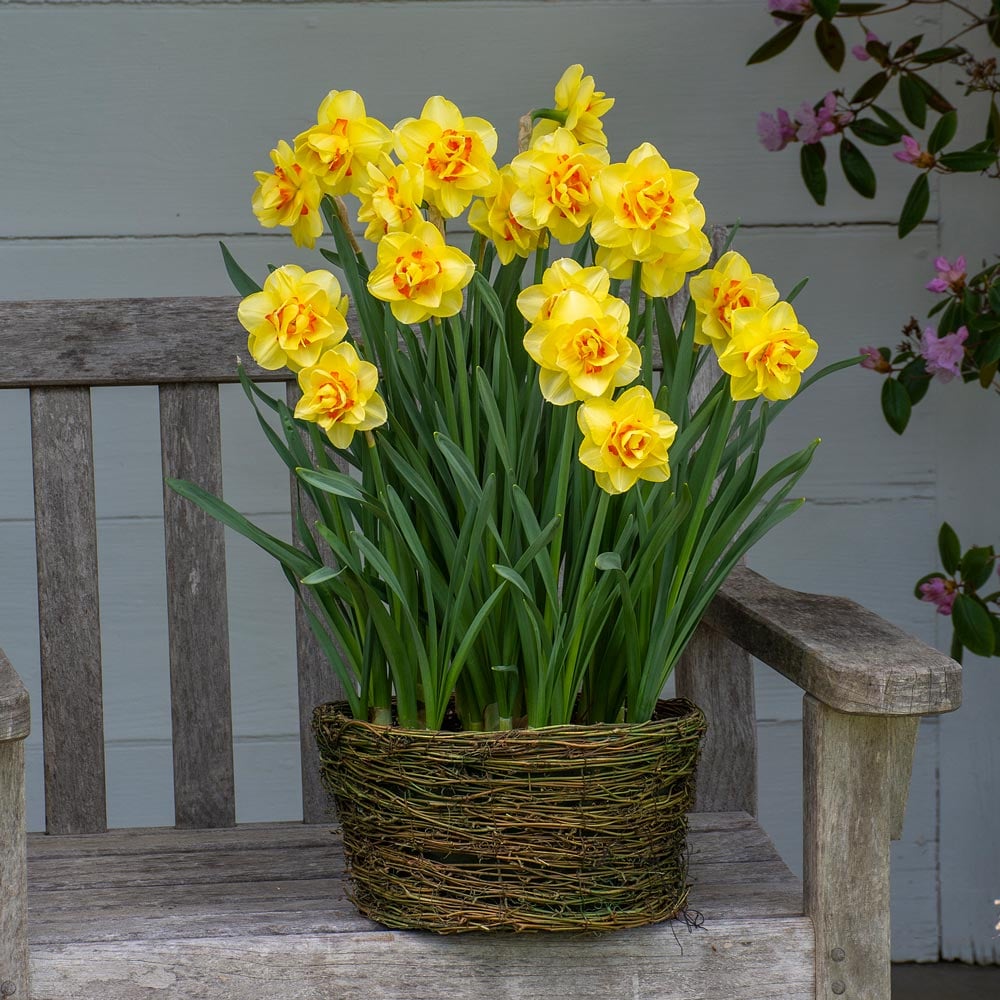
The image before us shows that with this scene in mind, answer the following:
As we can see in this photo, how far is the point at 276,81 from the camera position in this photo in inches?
63.0

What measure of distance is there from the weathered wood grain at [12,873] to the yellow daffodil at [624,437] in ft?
1.30

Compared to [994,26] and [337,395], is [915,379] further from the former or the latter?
[337,395]

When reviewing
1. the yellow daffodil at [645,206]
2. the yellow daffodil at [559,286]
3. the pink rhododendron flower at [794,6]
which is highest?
the pink rhododendron flower at [794,6]

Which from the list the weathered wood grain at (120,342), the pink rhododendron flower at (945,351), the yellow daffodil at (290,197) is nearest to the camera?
the yellow daffodil at (290,197)

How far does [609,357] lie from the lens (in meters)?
0.70

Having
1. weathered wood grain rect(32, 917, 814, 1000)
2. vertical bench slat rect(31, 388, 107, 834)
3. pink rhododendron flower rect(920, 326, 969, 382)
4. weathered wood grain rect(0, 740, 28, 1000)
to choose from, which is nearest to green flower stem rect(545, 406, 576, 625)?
weathered wood grain rect(32, 917, 814, 1000)

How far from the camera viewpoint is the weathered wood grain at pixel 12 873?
79 cm

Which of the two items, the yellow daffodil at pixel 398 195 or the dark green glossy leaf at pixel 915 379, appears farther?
the dark green glossy leaf at pixel 915 379

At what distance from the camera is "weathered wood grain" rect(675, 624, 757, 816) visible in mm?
1216

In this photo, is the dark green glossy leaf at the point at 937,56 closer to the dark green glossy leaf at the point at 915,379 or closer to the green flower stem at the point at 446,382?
the dark green glossy leaf at the point at 915,379

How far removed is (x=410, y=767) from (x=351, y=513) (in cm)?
18

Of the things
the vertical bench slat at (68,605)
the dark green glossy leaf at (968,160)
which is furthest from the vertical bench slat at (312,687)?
the dark green glossy leaf at (968,160)

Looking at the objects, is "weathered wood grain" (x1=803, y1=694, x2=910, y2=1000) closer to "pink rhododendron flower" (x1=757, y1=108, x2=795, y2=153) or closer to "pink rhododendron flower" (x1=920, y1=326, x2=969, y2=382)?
"pink rhododendron flower" (x1=920, y1=326, x2=969, y2=382)

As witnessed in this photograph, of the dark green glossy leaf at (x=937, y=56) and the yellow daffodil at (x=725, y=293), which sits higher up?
the dark green glossy leaf at (x=937, y=56)
